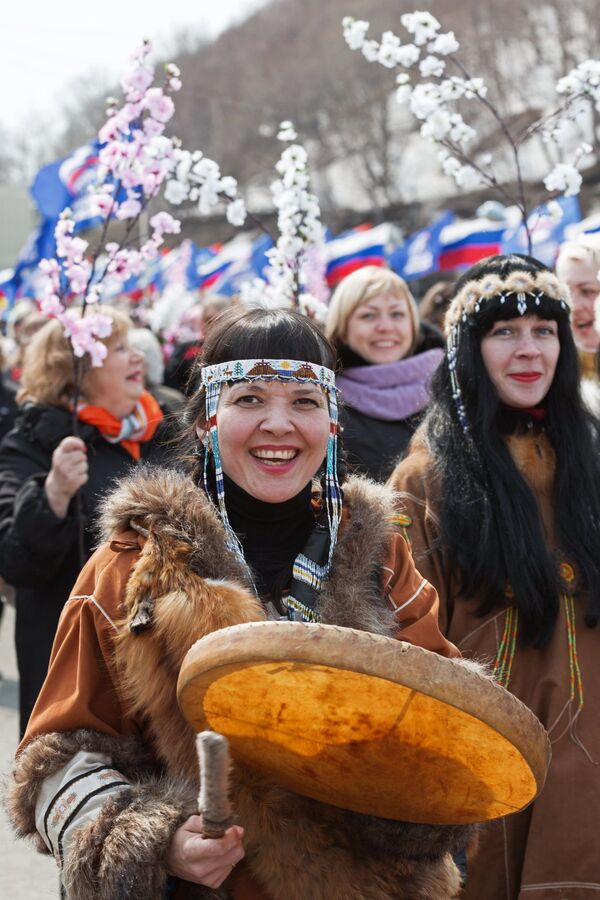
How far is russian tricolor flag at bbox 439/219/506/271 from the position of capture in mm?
12602

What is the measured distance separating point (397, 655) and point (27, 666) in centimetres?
274

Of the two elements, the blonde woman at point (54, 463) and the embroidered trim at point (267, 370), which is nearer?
the embroidered trim at point (267, 370)

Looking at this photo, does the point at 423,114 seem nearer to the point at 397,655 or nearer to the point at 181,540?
the point at 181,540

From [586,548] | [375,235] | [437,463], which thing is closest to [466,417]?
[437,463]

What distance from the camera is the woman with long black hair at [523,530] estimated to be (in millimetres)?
2820

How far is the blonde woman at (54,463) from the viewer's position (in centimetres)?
402

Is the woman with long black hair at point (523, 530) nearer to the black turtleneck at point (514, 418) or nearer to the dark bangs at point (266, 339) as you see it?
the black turtleneck at point (514, 418)

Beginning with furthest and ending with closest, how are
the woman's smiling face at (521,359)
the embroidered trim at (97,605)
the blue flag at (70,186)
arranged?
the blue flag at (70,186), the woman's smiling face at (521,359), the embroidered trim at (97,605)

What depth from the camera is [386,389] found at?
15.8 feet

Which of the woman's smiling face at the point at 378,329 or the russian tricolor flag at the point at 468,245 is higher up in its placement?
the russian tricolor flag at the point at 468,245

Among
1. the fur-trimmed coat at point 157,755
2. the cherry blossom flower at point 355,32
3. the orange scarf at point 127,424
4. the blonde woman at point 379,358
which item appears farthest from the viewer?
the cherry blossom flower at point 355,32

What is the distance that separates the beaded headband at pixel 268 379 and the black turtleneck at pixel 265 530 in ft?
0.13

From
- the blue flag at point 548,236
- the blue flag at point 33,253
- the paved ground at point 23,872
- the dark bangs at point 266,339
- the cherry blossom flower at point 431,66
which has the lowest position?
the paved ground at point 23,872

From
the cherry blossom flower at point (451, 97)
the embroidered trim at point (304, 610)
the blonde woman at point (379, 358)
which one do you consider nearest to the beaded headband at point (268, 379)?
the embroidered trim at point (304, 610)
